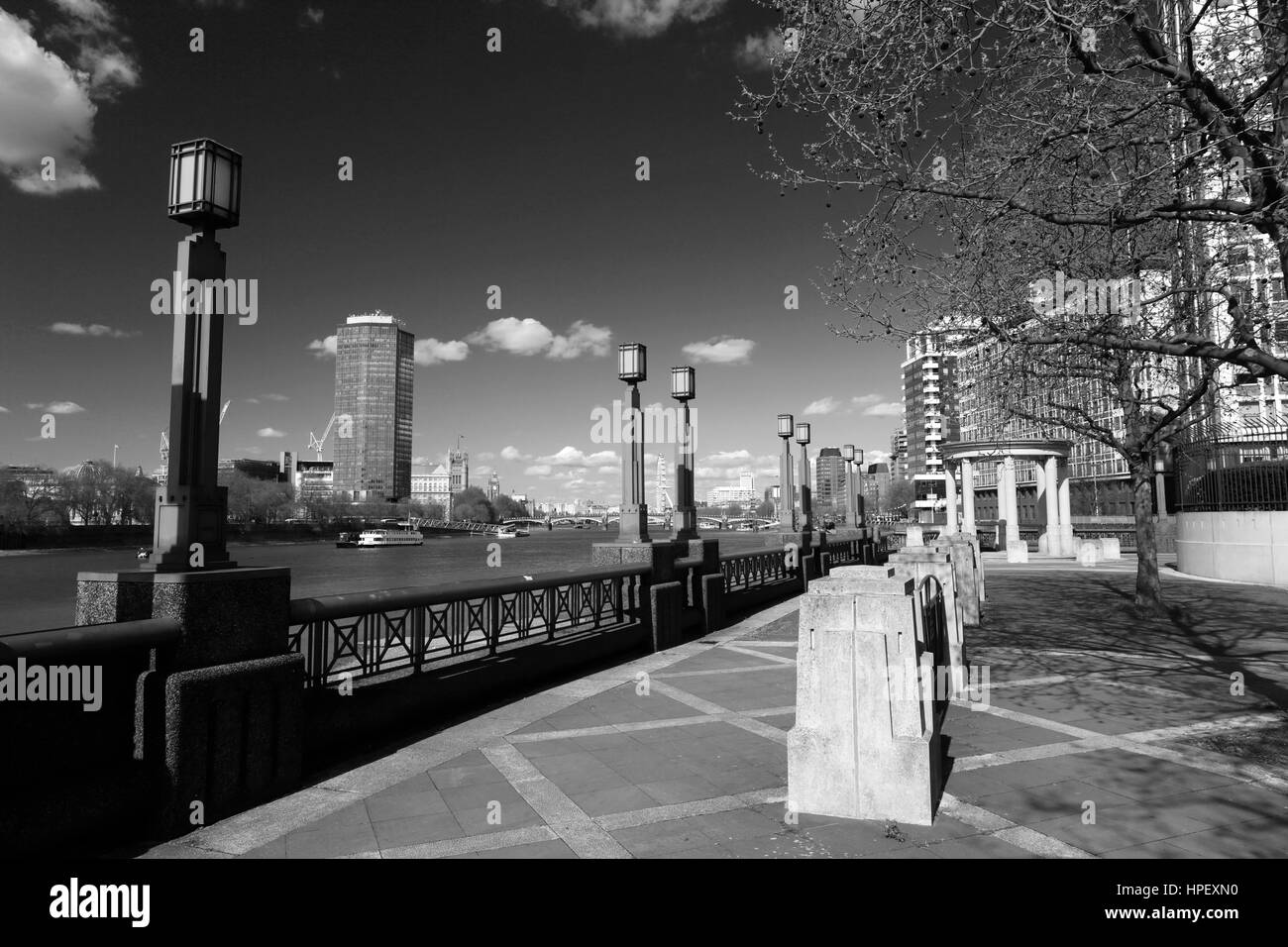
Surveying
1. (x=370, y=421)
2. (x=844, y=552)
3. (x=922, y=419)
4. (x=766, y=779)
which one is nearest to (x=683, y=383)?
(x=766, y=779)

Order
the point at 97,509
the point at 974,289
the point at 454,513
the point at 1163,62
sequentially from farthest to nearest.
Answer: the point at 454,513 → the point at 97,509 → the point at 974,289 → the point at 1163,62

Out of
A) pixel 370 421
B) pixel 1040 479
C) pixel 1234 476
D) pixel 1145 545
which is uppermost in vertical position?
pixel 370 421

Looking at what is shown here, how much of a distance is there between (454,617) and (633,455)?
484 cm

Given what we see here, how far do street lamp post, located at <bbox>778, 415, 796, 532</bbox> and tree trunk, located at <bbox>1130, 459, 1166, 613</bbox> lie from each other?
8463mm

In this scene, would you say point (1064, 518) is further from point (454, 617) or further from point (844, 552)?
point (454, 617)

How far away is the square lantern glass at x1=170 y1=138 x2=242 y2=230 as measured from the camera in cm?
475

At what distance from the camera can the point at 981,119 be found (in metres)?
6.93

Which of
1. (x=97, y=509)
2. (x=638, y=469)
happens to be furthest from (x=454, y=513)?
(x=638, y=469)

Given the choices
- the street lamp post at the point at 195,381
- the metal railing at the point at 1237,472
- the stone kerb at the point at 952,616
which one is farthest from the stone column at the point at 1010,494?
the street lamp post at the point at 195,381

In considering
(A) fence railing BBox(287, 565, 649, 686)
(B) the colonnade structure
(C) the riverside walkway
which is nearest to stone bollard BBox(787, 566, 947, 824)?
(C) the riverside walkway

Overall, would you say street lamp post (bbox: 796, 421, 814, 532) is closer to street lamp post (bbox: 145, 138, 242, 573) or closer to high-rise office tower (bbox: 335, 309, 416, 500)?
street lamp post (bbox: 145, 138, 242, 573)

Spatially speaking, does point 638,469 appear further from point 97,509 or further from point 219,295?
point 97,509

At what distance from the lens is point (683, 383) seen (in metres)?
13.6
